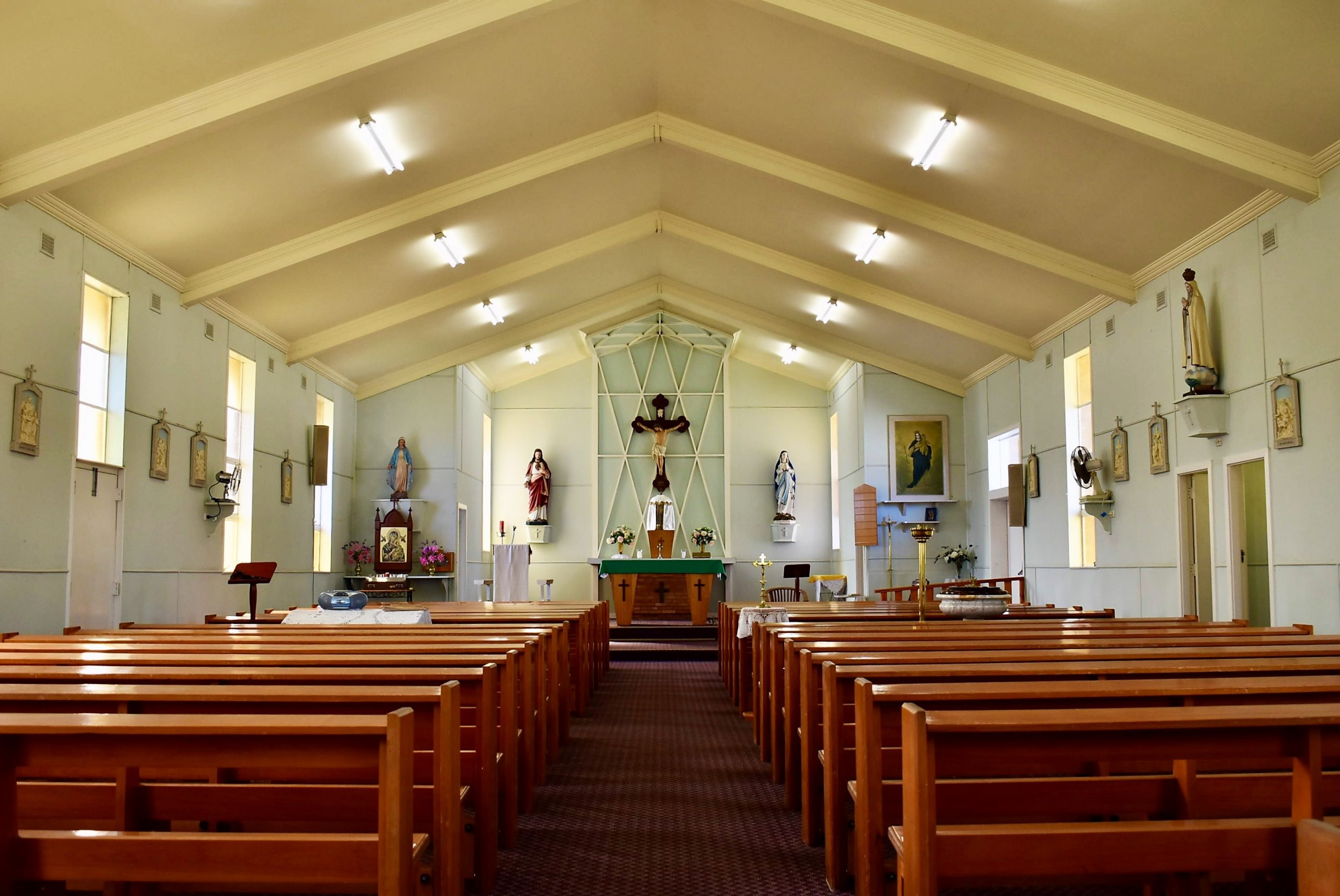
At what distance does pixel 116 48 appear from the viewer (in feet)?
21.1

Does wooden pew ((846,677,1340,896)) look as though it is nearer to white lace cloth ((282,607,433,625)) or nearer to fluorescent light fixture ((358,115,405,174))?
white lace cloth ((282,607,433,625))

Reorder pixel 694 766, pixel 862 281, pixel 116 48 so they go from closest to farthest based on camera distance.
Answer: pixel 694 766
pixel 116 48
pixel 862 281

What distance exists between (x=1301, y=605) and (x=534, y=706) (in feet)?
18.0

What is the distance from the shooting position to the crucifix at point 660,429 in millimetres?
17469

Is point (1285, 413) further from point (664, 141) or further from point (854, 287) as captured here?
point (664, 141)

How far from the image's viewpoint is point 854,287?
1249cm

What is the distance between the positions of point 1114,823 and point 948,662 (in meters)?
1.61

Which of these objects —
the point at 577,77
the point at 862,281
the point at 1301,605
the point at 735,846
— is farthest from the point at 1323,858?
the point at 862,281

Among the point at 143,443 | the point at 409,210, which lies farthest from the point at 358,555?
the point at 409,210

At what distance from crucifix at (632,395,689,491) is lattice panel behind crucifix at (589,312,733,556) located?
0.58 meters

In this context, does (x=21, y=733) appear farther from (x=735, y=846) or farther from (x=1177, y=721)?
A: (x=735, y=846)

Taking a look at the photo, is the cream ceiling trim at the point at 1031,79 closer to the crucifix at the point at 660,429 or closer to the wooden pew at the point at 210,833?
the wooden pew at the point at 210,833

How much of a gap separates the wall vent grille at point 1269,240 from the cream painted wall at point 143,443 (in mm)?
8919

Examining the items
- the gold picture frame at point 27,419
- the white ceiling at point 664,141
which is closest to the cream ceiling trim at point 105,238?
the white ceiling at point 664,141
